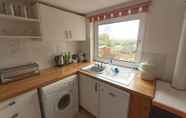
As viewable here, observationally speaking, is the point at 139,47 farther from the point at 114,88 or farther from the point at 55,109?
the point at 55,109

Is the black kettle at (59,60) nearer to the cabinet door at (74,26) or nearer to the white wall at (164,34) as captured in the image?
the cabinet door at (74,26)

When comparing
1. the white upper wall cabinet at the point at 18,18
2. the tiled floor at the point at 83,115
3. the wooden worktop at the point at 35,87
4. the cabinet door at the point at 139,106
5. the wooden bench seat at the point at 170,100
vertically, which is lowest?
the tiled floor at the point at 83,115

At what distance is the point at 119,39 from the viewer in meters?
1.88

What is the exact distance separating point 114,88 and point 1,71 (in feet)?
4.62

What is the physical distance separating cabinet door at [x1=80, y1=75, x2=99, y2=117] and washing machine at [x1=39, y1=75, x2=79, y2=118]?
117mm

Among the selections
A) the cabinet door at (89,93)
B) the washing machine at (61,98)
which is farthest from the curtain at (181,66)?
the washing machine at (61,98)

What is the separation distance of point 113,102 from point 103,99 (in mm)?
164

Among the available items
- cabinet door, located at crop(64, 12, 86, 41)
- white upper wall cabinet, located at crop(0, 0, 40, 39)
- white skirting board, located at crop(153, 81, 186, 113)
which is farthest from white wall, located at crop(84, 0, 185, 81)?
white upper wall cabinet, located at crop(0, 0, 40, 39)

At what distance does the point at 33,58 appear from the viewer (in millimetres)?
1602

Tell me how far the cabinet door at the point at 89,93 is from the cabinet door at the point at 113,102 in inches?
4.4

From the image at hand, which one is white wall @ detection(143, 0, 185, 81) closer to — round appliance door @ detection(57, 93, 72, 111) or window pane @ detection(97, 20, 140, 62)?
window pane @ detection(97, 20, 140, 62)

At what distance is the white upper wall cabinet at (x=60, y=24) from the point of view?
139 cm

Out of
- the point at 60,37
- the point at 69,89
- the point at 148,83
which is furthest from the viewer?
the point at 60,37

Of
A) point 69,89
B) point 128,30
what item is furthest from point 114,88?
point 128,30
